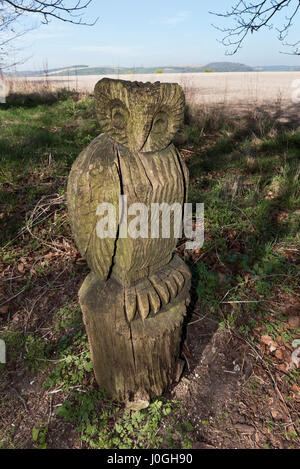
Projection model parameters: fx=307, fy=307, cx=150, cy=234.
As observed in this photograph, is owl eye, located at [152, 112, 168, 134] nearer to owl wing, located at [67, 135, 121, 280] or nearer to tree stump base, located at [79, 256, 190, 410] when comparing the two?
owl wing, located at [67, 135, 121, 280]

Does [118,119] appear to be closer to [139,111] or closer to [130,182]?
[139,111]

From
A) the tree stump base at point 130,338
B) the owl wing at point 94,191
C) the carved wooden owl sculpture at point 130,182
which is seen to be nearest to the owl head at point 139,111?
the carved wooden owl sculpture at point 130,182

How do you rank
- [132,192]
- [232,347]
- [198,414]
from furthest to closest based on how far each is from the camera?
1. [232,347]
2. [198,414]
3. [132,192]

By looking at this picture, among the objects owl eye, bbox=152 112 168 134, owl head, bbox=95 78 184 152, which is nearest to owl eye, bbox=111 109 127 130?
owl head, bbox=95 78 184 152

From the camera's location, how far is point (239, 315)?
265cm

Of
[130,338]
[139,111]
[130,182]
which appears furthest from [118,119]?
[130,338]

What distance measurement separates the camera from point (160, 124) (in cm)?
141

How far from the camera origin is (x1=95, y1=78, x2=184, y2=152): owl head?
1.26 meters

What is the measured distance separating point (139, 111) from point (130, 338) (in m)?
1.19

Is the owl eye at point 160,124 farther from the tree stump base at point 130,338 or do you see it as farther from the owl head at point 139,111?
the tree stump base at point 130,338

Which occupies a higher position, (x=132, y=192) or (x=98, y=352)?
(x=132, y=192)
